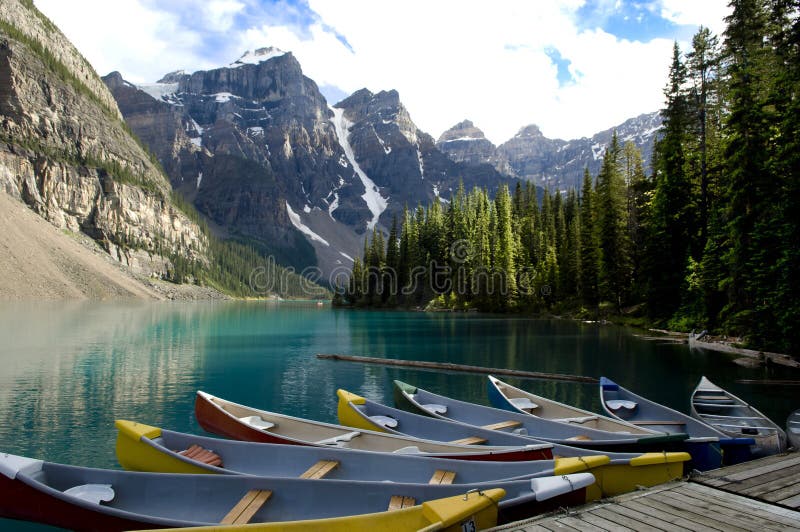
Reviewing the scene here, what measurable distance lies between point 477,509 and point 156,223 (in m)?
201

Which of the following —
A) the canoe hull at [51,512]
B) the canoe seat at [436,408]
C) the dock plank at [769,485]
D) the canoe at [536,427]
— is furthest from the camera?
the canoe seat at [436,408]

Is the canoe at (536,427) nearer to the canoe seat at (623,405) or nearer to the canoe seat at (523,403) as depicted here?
the canoe seat at (523,403)

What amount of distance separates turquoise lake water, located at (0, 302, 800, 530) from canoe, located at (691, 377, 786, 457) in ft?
11.1

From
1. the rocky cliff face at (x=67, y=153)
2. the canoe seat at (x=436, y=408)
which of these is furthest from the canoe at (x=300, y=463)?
the rocky cliff face at (x=67, y=153)

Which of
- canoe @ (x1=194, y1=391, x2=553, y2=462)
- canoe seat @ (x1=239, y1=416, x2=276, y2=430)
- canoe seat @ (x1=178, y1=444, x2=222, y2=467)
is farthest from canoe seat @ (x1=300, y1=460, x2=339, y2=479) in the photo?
canoe seat @ (x1=239, y1=416, x2=276, y2=430)

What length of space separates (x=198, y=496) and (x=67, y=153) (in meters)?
186

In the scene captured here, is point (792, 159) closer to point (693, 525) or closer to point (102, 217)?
point (693, 525)

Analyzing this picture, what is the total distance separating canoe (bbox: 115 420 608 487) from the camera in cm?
759

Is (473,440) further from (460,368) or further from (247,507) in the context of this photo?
(460,368)

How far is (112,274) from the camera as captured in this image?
125m

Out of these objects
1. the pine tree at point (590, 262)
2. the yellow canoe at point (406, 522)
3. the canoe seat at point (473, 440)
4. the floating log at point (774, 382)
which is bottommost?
the floating log at point (774, 382)

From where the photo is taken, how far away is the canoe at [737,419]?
10094mm

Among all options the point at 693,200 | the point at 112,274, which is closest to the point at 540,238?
the point at 693,200

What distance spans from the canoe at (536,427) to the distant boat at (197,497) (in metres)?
3.92
